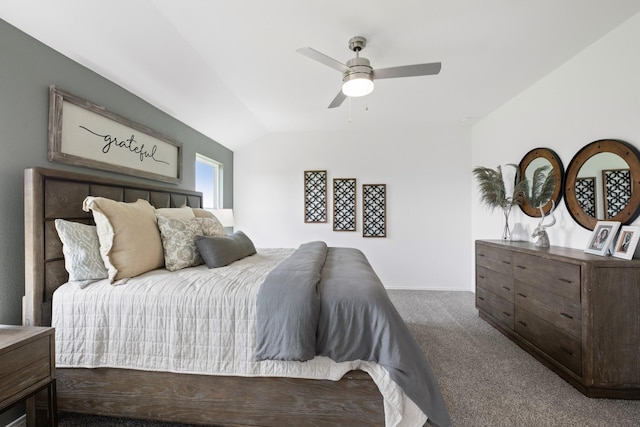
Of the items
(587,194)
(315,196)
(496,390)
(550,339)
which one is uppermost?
(315,196)

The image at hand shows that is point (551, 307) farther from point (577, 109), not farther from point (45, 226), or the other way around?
point (45, 226)

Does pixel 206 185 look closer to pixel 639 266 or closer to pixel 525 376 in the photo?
pixel 525 376

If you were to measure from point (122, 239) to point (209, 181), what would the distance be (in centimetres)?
257

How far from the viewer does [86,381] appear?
148cm

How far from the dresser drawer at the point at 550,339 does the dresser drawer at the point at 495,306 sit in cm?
11

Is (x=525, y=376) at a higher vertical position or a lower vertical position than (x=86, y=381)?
lower

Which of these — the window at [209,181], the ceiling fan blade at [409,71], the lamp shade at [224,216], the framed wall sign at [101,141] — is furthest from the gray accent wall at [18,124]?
the ceiling fan blade at [409,71]

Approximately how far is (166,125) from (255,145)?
180 centimetres

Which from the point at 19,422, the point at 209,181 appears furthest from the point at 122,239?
the point at 209,181

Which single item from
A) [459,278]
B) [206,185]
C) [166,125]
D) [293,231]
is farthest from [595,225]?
[206,185]

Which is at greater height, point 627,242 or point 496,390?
point 627,242

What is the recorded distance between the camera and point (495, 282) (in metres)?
2.81

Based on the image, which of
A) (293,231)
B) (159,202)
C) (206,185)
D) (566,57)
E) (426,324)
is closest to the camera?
(566,57)

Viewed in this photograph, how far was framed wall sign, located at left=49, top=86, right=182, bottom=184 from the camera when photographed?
5.81 feet
